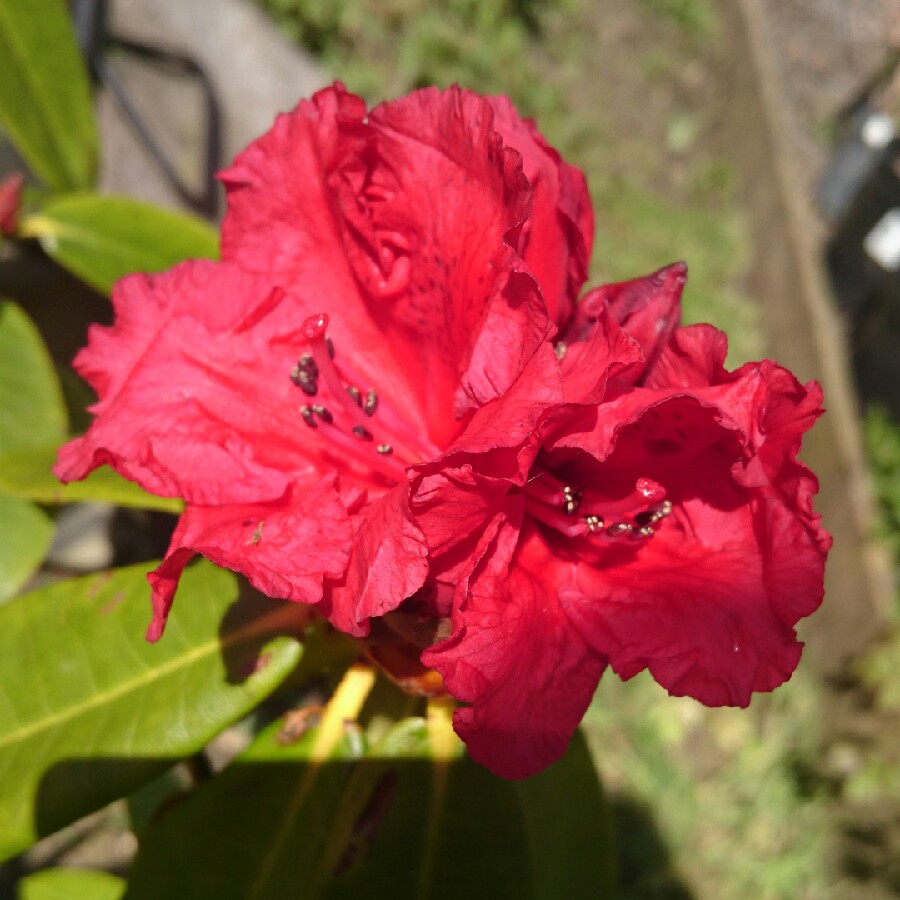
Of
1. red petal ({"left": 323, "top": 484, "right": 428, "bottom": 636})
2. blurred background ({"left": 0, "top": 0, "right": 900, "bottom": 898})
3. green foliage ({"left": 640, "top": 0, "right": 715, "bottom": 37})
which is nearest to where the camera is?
red petal ({"left": 323, "top": 484, "right": 428, "bottom": 636})

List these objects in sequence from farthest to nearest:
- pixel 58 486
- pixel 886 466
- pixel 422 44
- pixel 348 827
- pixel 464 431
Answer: pixel 422 44 < pixel 886 466 < pixel 58 486 < pixel 348 827 < pixel 464 431

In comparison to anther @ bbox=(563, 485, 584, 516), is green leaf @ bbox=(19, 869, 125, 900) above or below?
below

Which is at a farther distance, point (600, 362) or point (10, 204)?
point (10, 204)

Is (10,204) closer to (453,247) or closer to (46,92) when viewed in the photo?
(46,92)

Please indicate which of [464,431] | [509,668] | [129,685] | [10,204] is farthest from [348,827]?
[10,204]

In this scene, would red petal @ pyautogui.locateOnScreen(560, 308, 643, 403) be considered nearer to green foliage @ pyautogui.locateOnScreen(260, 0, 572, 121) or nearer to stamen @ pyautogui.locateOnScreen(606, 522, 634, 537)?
stamen @ pyautogui.locateOnScreen(606, 522, 634, 537)

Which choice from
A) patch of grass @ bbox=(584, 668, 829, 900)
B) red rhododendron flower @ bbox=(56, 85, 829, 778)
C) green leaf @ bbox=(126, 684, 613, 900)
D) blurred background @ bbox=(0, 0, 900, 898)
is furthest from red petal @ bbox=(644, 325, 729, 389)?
patch of grass @ bbox=(584, 668, 829, 900)
